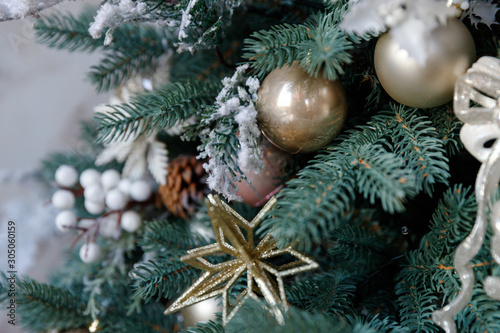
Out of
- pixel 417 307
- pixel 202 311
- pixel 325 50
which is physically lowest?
pixel 202 311

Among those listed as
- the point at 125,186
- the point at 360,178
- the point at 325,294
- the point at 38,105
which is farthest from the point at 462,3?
the point at 38,105

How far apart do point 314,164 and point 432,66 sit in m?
0.13

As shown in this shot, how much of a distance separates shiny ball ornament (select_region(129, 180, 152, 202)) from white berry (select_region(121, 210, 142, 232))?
1.1 inches

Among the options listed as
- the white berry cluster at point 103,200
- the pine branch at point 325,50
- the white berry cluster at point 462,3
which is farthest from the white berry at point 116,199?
the white berry cluster at point 462,3

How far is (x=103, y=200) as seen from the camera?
648mm

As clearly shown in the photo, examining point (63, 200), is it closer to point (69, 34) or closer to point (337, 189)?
point (69, 34)

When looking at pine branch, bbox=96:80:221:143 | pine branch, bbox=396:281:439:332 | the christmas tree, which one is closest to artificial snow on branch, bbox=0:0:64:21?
the christmas tree

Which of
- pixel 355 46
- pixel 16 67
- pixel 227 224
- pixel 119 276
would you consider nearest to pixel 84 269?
pixel 119 276

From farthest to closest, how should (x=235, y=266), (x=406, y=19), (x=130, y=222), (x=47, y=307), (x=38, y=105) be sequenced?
(x=38, y=105) → (x=130, y=222) → (x=47, y=307) → (x=235, y=266) → (x=406, y=19)

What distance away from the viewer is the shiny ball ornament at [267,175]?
49 cm

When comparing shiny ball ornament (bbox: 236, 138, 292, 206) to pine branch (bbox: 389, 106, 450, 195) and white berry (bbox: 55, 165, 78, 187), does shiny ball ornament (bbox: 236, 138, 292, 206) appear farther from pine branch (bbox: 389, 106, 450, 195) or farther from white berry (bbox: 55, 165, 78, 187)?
white berry (bbox: 55, 165, 78, 187)

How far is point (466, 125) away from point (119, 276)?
1.68ft

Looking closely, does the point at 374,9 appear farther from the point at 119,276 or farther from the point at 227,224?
the point at 119,276

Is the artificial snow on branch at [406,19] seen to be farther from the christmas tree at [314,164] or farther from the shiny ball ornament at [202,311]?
the shiny ball ornament at [202,311]
